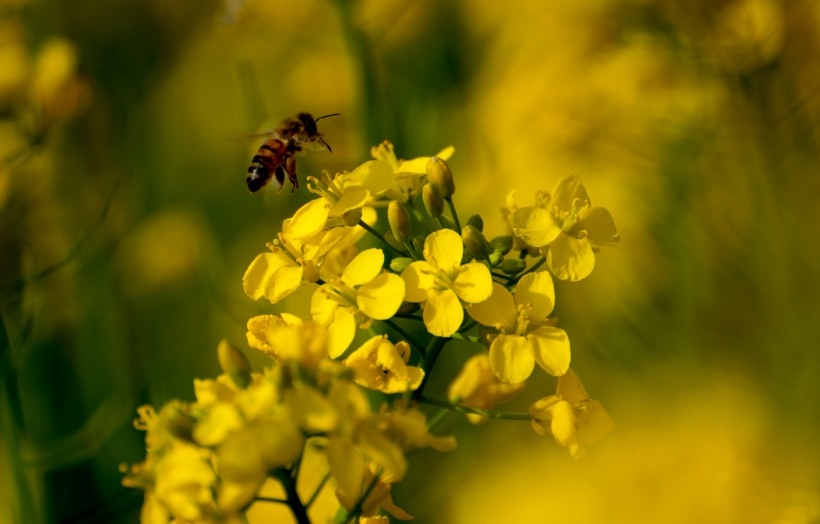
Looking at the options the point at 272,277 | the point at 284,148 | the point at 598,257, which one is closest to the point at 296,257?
the point at 272,277

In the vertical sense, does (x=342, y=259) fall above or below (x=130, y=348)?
above

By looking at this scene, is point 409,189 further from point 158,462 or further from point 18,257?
point 18,257

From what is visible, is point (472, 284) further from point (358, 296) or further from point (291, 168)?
point (291, 168)

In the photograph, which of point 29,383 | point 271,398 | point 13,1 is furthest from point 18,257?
point 271,398

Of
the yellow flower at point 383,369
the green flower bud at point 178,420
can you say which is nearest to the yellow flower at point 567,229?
the yellow flower at point 383,369

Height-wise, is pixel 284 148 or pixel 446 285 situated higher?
pixel 284 148

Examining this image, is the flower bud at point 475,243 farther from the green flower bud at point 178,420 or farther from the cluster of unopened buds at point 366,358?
the green flower bud at point 178,420
